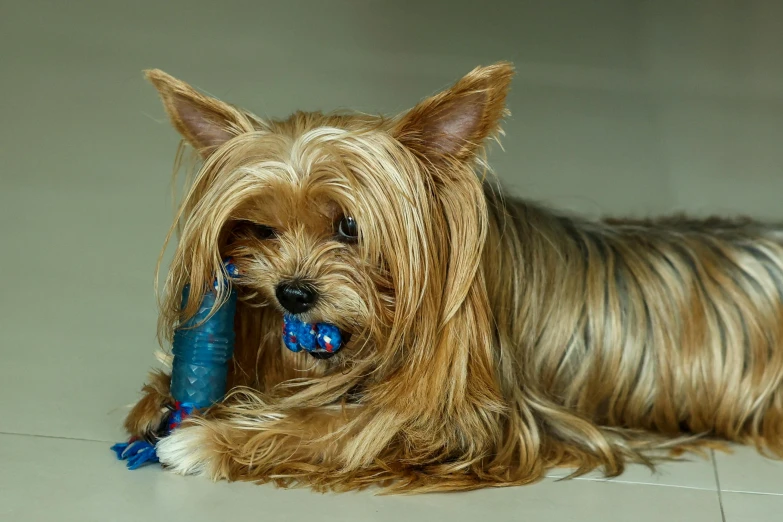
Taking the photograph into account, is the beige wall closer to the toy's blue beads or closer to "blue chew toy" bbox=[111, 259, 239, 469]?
"blue chew toy" bbox=[111, 259, 239, 469]

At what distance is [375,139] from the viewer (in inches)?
86.0

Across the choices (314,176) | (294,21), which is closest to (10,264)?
(314,176)

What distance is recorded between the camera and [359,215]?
214cm

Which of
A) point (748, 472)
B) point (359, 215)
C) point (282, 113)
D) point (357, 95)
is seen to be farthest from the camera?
point (357, 95)

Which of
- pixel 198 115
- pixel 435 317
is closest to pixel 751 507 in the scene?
pixel 435 317

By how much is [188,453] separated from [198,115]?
28.5 inches

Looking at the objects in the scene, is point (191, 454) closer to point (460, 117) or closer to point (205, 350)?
point (205, 350)

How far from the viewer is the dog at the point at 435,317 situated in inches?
85.8

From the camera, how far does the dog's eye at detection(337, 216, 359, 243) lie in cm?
221

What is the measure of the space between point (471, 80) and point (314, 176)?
0.36 meters

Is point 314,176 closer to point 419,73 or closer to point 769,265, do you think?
point 769,265

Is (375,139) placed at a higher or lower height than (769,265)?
higher

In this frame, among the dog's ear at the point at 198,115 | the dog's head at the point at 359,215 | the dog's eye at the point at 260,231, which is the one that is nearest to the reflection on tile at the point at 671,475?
the dog's head at the point at 359,215

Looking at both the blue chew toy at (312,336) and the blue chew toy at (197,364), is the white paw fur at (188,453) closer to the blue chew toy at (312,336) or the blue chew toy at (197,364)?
the blue chew toy at (197,364)
